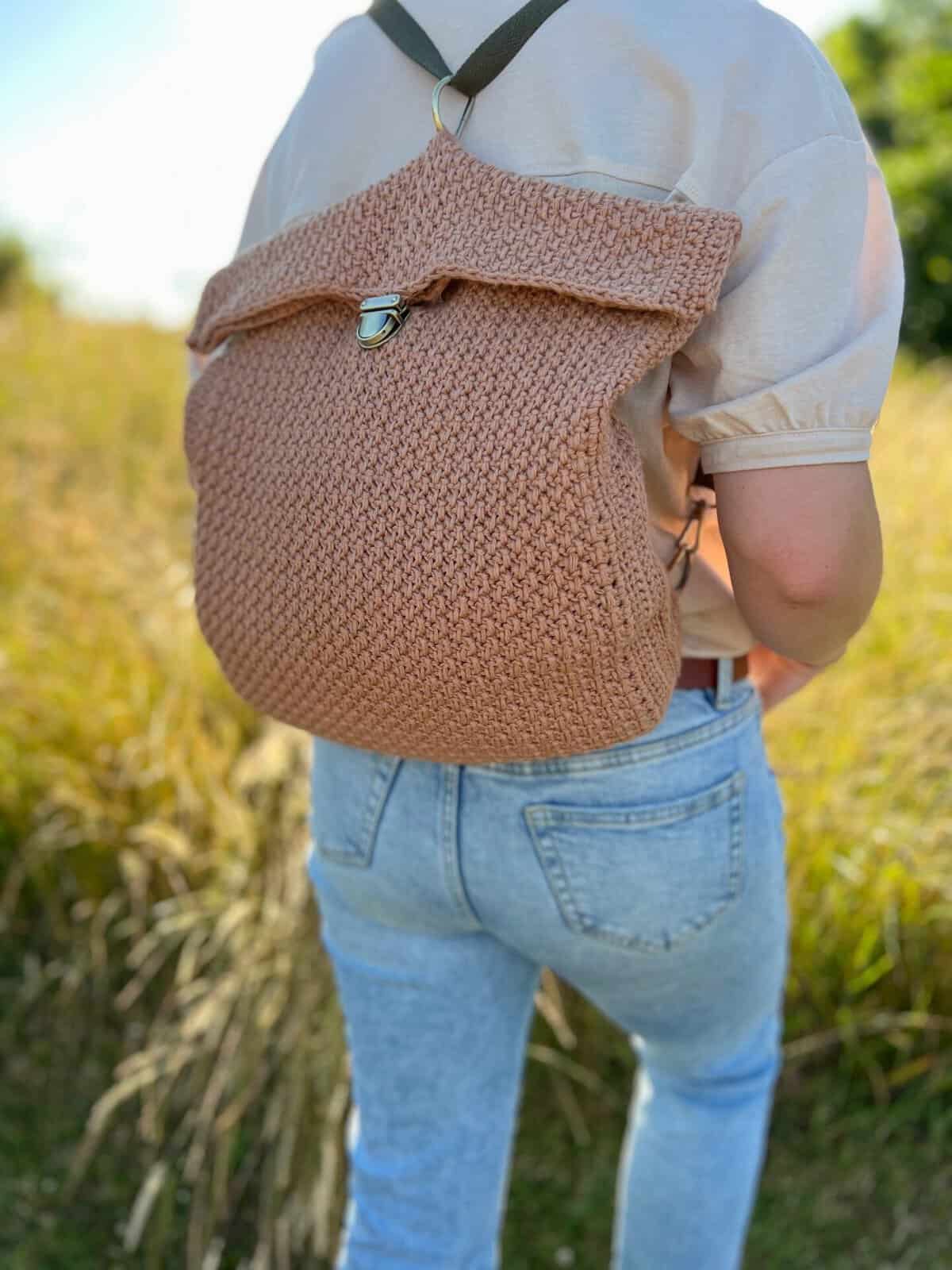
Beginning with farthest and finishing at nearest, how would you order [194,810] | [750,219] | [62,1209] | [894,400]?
[894,400]
[194,810]
[62,1209]
[750,219]

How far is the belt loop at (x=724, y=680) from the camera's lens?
3.63ft

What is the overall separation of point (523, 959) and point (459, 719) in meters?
0.38

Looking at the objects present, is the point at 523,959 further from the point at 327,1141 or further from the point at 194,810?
the point at 194,810

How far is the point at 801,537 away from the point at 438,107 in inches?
18.3

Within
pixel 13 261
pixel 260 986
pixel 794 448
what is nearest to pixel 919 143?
pixel 13 261

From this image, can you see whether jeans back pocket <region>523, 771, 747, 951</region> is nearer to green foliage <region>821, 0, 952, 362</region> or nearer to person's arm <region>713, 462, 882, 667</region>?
person's arm <region>713, 462, 882, 667</region>

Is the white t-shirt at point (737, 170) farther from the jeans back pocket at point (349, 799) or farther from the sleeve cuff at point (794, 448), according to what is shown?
the jeans back pocket at point (349, 799)

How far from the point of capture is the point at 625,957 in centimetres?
111

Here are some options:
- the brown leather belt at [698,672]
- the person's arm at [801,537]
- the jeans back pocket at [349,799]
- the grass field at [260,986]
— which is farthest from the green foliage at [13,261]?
the person's arm at [801,537]

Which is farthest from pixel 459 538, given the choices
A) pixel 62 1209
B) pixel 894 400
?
pixel 894 400

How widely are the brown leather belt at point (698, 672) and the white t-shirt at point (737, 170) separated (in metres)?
0.24

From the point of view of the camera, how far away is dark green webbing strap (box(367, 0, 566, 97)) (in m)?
0.91

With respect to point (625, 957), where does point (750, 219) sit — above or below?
above

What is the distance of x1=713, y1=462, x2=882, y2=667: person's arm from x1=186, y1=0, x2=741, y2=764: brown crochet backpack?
0.24 ft
